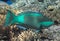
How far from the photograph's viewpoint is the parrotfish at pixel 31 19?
193cm

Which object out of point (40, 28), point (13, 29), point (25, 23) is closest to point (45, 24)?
point (40, 28)

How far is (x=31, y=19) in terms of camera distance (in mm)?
1957

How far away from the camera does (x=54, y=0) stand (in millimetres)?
2146

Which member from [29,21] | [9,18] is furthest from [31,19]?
[9,18]

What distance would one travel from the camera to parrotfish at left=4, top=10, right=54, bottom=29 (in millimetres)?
1927

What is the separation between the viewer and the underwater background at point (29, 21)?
Result: 1.90 meters

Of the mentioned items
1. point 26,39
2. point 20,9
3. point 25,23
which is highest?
point 20,9

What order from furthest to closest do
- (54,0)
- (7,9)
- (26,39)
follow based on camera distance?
(54,0) < (7,9) < (26,39)

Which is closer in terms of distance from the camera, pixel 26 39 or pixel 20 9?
pixel 26 39

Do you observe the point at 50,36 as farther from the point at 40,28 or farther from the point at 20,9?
the point at 20,9

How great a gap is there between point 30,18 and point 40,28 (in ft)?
0.51

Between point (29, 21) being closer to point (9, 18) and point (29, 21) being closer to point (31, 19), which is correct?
point (31, 19)

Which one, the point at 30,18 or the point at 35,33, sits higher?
the point at 30,18

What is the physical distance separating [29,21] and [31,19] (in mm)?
31
